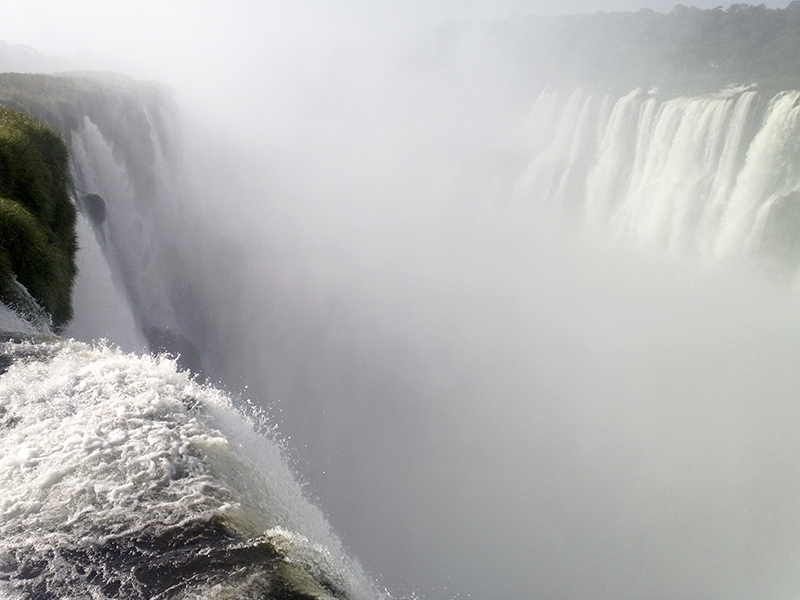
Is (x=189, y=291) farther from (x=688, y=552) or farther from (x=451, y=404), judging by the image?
(x=688, y=552)

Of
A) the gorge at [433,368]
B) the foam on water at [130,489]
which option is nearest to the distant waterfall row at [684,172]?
the gorge at [433,368]

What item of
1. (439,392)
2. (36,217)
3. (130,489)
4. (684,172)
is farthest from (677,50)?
(130,489)

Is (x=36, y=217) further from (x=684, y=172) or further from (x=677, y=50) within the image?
(x=677, y=50)

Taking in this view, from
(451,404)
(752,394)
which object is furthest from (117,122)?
(752,394)

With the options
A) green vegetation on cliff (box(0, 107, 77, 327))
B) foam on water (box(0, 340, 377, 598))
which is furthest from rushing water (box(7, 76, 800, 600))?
green vegetation on cliff (box(0, 107, 77, 327))

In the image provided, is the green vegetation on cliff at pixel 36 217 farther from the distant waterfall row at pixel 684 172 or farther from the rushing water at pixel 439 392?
the distant waterfall row at pixel 684 172

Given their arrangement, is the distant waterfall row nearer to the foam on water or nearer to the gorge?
the gorge
